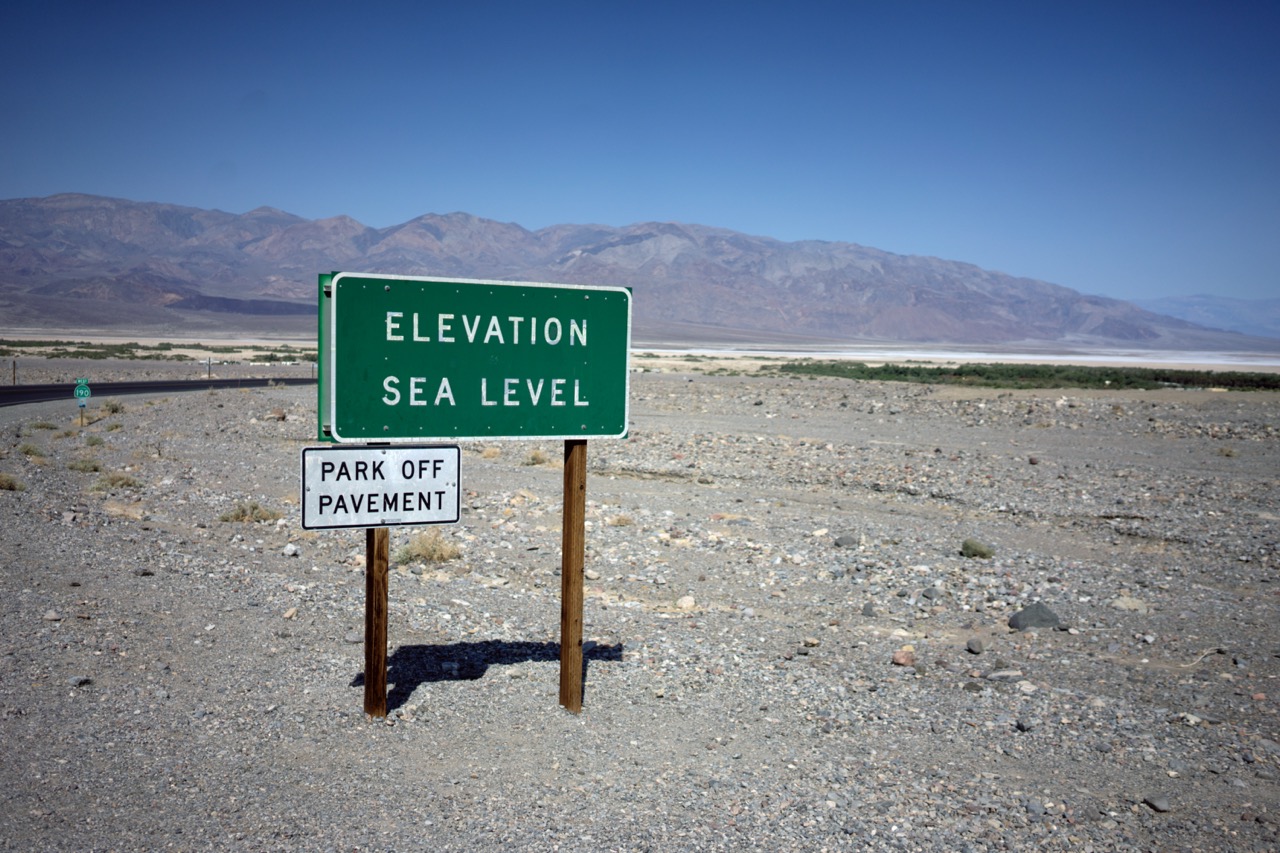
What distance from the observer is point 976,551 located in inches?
464

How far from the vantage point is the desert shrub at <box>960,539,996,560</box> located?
38.7 feet

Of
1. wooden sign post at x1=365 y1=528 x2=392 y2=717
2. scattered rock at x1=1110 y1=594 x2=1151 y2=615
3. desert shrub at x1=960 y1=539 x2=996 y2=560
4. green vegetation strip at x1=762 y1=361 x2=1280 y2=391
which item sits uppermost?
green vegetation strip at x1=762 y1=361 x2=1280 y2=391

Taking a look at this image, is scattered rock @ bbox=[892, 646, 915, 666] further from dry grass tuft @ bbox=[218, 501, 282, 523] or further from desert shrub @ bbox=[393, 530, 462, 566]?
dry grass tuft @ bbox=[218, 501, 282, 523]

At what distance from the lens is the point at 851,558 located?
457 inches

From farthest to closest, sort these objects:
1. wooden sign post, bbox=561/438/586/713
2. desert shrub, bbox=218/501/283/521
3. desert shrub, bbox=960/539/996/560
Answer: desert shrub, bbox=218/501/283/521
desert shrub, bbox=960/539/996/560
wooden sign post, bbox=561/438/586/713

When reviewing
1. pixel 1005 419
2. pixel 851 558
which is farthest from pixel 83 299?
pixel 851 558

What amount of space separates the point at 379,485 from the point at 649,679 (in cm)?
229

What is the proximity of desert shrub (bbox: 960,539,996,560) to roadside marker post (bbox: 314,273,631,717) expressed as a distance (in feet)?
22.6

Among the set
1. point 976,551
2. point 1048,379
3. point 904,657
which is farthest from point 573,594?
point 1048,379

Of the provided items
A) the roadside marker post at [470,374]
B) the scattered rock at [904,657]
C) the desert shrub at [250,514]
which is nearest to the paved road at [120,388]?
the desert shrub at [250,514]

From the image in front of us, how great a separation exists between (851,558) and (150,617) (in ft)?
24.1

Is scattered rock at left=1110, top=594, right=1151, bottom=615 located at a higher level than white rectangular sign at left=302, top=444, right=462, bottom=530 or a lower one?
lower

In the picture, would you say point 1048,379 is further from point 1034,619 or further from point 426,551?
point 426,551

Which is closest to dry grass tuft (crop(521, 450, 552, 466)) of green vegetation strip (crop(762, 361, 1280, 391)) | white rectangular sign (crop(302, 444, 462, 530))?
white rectangular sign (crop(302, 444, 462, 530))
